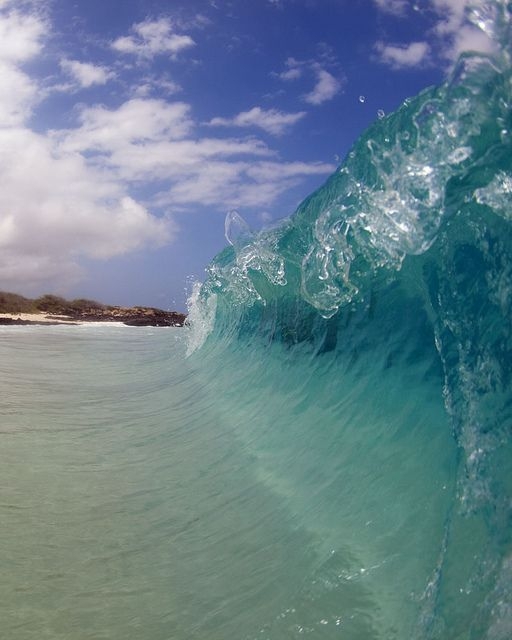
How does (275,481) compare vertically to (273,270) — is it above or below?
below

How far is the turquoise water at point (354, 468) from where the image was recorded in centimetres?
221

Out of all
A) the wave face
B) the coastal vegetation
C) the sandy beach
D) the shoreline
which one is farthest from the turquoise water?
the coastal vegetation

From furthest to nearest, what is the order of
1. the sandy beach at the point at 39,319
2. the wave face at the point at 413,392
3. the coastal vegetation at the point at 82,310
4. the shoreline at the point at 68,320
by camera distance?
the coastal vegetation at the point at 82,310 < the sandy beach at the point at 39,319 < the shoreline at the point at 68,320 < the wave face at the point at 413,392

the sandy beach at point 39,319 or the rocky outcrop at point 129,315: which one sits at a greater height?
the rocky outcrop at point 129,315

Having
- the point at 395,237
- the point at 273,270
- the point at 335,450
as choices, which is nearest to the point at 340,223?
the point at 395,237

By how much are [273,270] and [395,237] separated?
4905mm

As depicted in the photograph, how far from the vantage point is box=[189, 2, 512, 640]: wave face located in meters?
2.13

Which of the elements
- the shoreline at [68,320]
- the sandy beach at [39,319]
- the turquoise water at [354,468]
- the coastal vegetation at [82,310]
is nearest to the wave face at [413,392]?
the turquoise water at [354,468]

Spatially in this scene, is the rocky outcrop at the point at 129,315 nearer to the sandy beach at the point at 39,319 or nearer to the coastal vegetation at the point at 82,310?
the coastal vegetation at the point at 82,310

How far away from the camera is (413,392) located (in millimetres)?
3482

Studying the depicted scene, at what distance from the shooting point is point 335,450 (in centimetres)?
354

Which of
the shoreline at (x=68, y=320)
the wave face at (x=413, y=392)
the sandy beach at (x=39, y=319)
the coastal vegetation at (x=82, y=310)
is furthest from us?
the coastal vegetation at (x=82, y=310)

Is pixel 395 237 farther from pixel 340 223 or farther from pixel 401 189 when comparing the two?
pixel 340 223

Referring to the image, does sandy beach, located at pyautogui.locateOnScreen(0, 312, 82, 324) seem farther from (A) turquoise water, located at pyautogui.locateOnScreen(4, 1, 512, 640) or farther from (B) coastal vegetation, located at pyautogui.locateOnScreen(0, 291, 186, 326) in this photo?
(A) turquoise water, located at pyautogui.locateOnScreen(4, 1, 512, 640)
